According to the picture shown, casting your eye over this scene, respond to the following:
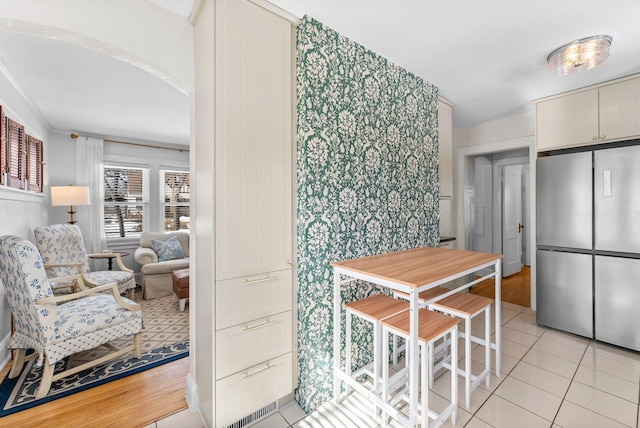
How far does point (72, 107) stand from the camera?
3.31 metres

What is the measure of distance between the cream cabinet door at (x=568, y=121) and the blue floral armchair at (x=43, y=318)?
4.46m

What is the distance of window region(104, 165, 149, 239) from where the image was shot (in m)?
4.61

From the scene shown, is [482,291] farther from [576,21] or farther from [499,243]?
[576,21]

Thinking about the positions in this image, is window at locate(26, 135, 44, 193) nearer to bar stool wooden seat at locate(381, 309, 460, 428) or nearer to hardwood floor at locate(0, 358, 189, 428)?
hardwood floor at locate(0, 358, 189, 428)

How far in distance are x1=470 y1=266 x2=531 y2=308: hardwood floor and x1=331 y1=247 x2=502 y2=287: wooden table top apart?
90.9 inches

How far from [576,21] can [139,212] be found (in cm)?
591

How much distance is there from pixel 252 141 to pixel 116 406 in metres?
1.97

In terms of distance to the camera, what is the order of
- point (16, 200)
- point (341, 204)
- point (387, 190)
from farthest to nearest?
point (16, 200) < point (387, 190) < point (341, 204)

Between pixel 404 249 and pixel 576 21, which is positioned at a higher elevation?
pixel 576 21

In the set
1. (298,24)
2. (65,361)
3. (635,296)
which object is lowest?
(65,361)

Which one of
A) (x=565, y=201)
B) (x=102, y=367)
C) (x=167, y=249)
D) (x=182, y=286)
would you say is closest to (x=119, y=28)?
(x=102, y=367)

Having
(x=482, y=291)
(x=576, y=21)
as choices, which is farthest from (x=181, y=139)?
(x=482, y=291)

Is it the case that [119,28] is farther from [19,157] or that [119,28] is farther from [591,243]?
[591,243]

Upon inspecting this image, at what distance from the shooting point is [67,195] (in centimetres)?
364
